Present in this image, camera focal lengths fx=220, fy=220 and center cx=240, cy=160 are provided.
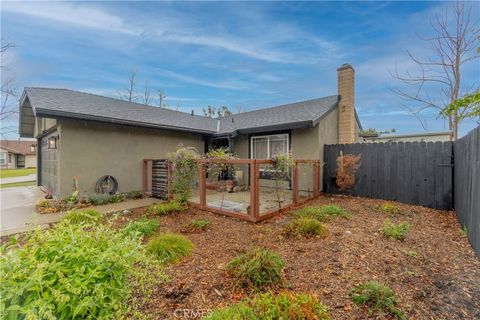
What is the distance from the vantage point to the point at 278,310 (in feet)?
6.72

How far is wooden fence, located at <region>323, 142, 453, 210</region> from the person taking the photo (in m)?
6.39

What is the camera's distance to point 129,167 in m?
8.73

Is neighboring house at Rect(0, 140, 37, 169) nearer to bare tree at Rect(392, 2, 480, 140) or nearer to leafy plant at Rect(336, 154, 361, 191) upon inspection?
leafy plant at Rect(336, 154, 361, 191)

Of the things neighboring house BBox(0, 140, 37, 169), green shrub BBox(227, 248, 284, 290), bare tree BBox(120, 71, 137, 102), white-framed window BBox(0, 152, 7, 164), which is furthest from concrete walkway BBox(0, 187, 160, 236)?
white-framed window BBox(0, 152, 7, 164)

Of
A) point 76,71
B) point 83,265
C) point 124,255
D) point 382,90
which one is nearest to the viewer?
point 83,265

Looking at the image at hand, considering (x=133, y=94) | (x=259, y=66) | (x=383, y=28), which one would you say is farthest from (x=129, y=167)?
(x=133, y=94)

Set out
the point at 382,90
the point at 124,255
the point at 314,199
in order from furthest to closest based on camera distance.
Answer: the point at 382,90, the point at 314,199, the point at 124,255

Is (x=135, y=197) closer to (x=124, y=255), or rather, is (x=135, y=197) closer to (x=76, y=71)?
(x=124, y=255)

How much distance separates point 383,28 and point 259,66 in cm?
690

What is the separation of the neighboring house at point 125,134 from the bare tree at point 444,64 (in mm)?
2592

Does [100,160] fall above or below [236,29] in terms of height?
below

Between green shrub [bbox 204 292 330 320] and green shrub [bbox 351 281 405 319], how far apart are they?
1.58 ft

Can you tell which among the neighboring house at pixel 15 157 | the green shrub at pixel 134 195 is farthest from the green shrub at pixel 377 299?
the neighboring house at pixel 15 157

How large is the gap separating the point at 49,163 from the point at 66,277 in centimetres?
1088
